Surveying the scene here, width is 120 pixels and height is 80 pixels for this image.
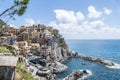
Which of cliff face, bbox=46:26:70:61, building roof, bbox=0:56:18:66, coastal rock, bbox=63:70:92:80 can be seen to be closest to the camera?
building roof, bbox=0:56:18:66

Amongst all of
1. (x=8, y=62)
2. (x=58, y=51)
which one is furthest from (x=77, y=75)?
(x=8, y=62)

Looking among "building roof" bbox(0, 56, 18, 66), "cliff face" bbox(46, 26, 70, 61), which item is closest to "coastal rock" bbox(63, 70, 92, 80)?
"cliff face" bbox(46, 26, 70, 61)

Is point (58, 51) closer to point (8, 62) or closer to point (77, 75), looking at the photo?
point (77, 75)

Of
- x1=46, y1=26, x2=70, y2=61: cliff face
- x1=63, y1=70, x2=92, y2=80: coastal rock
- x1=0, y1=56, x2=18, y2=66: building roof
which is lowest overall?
x1=63, y1=70, x2=92, y2=80: coastal rock

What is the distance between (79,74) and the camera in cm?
7475

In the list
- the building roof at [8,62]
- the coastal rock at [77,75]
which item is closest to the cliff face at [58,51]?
Result: the coastal rock at [77,75]

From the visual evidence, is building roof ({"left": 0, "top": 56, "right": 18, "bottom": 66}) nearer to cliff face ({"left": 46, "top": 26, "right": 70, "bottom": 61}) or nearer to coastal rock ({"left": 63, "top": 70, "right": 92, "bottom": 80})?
coastal rock ({"left": 63, "top": 70, "right": 92, "bottom": 80})

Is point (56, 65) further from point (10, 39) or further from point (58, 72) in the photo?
point (10, 39)

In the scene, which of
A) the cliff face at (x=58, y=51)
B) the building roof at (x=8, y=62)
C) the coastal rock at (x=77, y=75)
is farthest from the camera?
the cliff face at (x=58, y=51)

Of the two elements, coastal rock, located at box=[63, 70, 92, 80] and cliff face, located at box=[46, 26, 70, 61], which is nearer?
coastal rock, located at box=[63, 70, 92, 80]

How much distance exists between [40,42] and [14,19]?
4072 inches

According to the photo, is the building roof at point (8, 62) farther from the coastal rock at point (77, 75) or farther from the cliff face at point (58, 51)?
the cliff face at point (58, 51)

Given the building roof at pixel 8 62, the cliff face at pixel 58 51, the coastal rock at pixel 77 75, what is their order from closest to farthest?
1. the building roof at pixel 8 62
2. the coastal rock at pixel 77 75
3. the cliff face at pixel 58 51

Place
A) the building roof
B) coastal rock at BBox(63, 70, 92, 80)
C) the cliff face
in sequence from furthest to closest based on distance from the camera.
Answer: the cliff face, coastal rock at BBox(63, 70, 92, 80), the building roof
